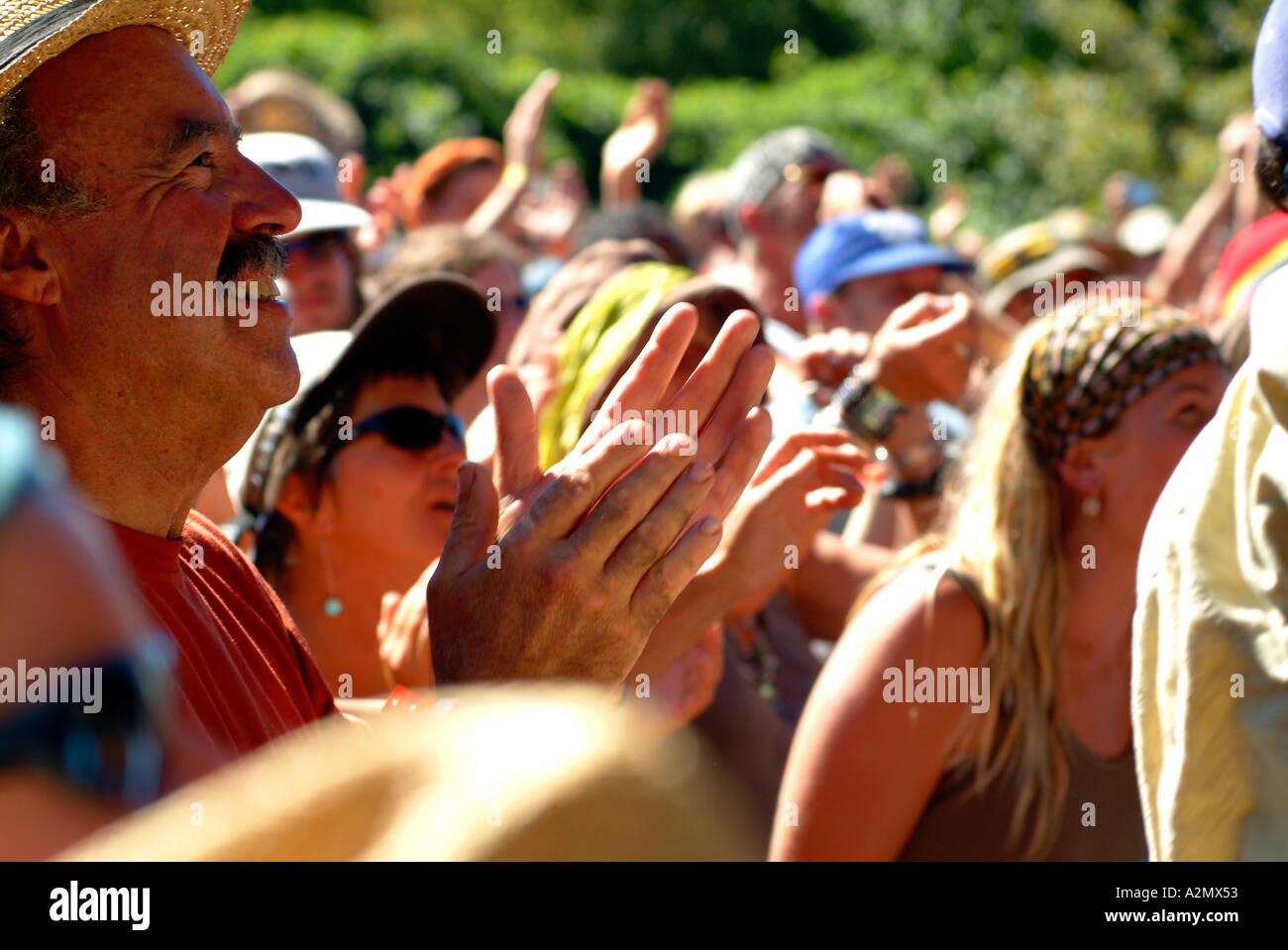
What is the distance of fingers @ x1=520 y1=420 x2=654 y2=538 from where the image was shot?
1.75 meters

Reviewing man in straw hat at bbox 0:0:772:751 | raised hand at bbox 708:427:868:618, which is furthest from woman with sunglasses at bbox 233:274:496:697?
man in straw hat at bbox 0:0:772:751

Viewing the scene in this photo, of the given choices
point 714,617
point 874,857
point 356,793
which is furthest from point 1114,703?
point 356,793

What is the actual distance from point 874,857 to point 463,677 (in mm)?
1218

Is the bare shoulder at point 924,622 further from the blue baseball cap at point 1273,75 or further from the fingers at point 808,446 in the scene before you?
the blue baseball cap at point 1273,75

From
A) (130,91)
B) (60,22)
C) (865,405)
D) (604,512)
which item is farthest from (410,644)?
(865,405)

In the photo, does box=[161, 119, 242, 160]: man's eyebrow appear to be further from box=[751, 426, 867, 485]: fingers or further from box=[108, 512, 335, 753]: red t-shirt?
box=[751, 426, 867, 485]: fingers

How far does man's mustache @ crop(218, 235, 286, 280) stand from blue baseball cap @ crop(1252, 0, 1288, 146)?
1.38m

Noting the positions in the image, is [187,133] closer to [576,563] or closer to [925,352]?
[576,563]

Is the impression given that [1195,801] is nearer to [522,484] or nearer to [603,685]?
[603,685]

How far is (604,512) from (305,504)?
159 centimetres

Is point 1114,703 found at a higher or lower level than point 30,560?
lower

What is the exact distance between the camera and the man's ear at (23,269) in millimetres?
1872

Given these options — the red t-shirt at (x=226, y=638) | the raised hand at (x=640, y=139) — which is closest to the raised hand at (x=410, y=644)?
the red t-shirt at (x=226, y=638)
